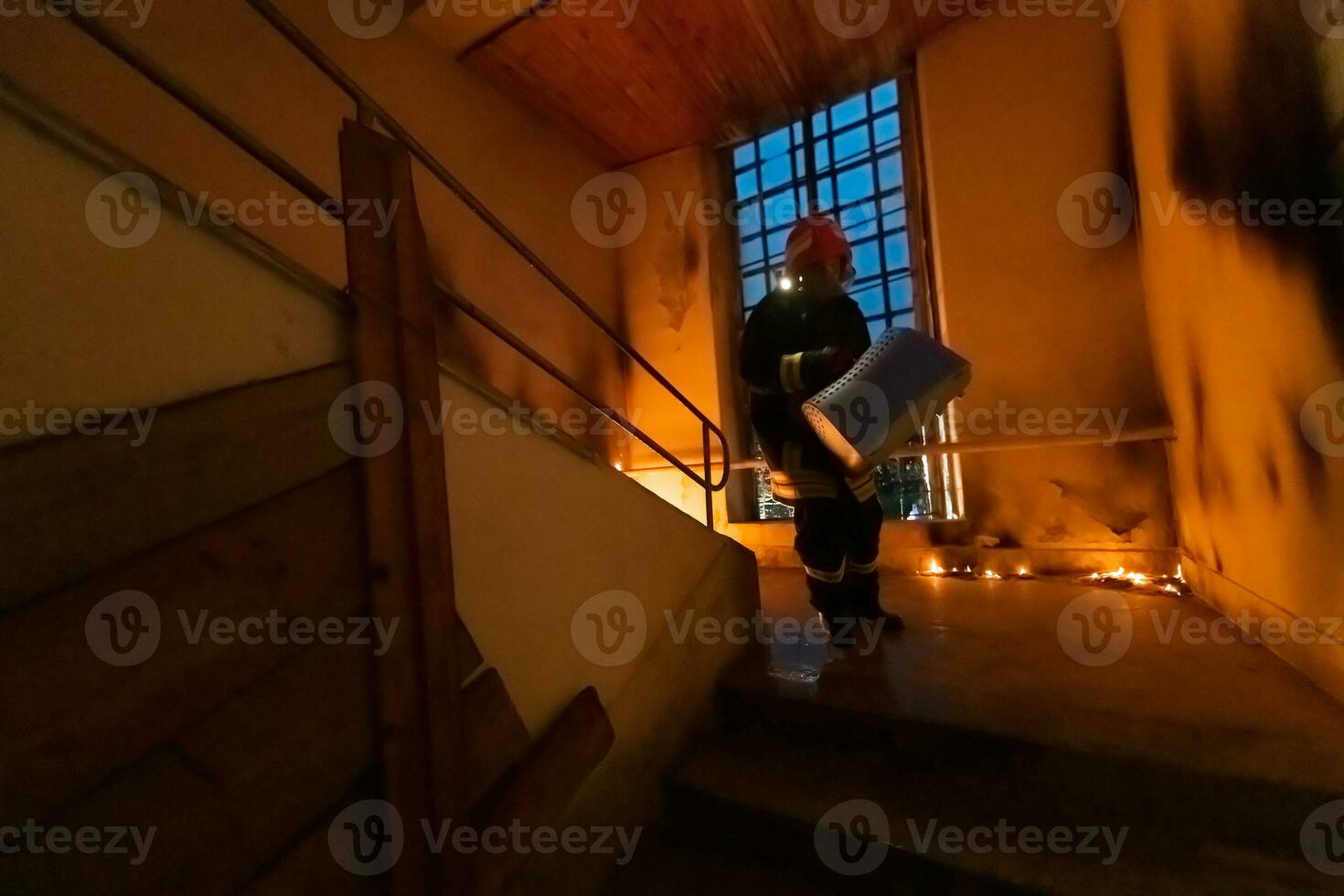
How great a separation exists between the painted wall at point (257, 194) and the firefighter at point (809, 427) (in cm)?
158

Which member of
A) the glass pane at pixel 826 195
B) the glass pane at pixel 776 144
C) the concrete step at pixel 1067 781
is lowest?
the concrete step at pixel 1067 781

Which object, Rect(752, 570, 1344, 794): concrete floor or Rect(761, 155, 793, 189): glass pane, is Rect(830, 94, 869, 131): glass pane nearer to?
Rect(761, 155, 793, 189): glass pane

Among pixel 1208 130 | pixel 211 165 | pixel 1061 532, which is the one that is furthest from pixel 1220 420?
pixel 211 165

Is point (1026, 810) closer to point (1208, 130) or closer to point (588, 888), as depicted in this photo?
point (588, 888)

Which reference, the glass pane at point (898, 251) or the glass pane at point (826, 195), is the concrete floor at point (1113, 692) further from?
the glass pane at point (826, 195)

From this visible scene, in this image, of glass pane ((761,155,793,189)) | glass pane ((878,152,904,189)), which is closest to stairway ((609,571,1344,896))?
glass pane ((878,152,904,189))

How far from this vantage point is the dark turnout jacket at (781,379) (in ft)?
7.61

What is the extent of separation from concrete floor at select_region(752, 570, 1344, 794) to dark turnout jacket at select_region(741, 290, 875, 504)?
688 millimetres

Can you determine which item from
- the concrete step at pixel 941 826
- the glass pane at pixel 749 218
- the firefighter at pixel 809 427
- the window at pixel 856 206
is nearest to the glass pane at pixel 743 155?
the window at pixel 856 206

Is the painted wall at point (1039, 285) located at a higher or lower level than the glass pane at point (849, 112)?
lower

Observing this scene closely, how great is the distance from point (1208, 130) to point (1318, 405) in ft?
3.98

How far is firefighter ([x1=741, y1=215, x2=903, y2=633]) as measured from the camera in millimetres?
2328

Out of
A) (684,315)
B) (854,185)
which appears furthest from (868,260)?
(684,315)

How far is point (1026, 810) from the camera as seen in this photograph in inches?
59.1
